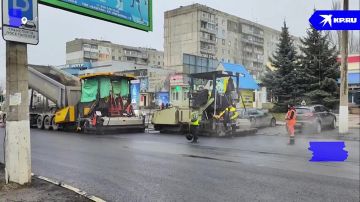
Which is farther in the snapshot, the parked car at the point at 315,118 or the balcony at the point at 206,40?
the balcony at the point at 206,40

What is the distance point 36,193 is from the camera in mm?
6742

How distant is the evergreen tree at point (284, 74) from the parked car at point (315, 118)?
17.0 metres

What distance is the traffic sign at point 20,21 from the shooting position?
22.6 ft

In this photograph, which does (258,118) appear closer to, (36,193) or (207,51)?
(36,193)

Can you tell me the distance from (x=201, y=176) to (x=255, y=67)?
10872 centimetres

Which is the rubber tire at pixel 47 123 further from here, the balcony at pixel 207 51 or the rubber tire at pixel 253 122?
Result: the balcony at pixel 207 51

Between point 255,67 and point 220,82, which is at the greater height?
point 255,67

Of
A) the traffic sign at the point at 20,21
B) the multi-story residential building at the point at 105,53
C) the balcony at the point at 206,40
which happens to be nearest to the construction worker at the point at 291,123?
the traffic sign at the point at 20,21

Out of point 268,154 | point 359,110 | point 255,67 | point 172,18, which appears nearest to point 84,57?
point 172,18

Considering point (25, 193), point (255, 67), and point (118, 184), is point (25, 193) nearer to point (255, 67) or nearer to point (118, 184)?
point (118, 184)

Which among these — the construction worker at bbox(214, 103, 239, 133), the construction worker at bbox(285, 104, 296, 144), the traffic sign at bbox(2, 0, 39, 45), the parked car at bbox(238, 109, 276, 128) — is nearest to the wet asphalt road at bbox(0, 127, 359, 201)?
the construction worker at bbox(285, 104, 296, 144)

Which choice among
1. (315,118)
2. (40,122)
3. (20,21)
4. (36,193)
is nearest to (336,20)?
(36,193)

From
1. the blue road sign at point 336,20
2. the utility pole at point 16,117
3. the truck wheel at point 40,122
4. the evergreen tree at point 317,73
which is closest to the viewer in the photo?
the blue road sign at point 336,20

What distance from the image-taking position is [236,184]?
7871 millimetres
